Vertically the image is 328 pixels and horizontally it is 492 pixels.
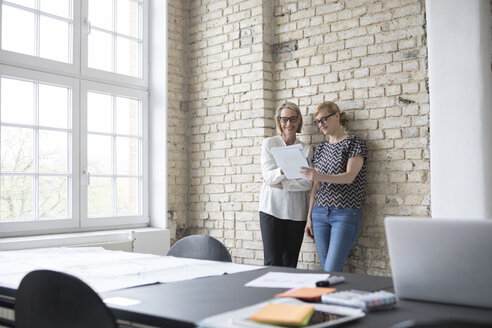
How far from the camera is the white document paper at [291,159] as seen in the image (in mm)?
3828

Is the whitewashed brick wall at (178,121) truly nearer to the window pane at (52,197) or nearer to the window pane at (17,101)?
the window pane at (52,197)

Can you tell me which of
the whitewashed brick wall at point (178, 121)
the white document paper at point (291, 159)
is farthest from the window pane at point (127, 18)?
the white document paper at point (291, 159)

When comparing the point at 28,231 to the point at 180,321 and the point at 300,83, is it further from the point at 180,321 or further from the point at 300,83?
the point at 180,321

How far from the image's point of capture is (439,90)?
368 cm

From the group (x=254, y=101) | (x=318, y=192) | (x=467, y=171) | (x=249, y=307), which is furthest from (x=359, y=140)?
(x=249, y=307)

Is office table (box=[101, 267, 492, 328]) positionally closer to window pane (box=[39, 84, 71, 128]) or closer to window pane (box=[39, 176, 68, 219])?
window pane (box=[39, 176, 68, 219])

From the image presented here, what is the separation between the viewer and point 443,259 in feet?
5.15

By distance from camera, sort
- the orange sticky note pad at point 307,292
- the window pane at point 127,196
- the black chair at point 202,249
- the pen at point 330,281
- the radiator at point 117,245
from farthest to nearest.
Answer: the window pane at point 127,196
the radiator at point 117,245
the black chair at point 202,249
the pen at point 330,281
the orange sticky note pad at point 307,292

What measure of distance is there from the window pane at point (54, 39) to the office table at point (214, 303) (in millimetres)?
3270

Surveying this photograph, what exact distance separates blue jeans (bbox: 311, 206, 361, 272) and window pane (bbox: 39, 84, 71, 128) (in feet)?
7.84

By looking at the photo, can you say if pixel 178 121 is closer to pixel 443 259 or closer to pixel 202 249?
pixel 202 249

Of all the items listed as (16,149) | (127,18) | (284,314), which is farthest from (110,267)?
(127,18)

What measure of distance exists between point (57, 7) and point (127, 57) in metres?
0.84

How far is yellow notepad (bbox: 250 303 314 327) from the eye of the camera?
137 cm
